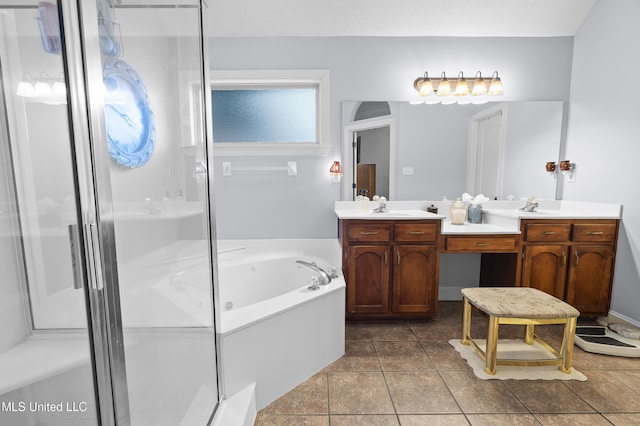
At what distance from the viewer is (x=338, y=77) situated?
2.63 m

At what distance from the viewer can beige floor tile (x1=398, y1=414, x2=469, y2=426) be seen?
4.65ft

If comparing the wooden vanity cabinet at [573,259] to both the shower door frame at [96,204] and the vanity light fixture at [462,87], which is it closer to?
the vanity light fixture at [462,87]

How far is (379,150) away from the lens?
8.79 ft

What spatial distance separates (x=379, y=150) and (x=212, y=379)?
2.14m

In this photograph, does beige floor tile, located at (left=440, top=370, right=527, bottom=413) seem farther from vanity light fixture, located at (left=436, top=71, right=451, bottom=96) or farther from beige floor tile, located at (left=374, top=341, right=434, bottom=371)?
vanity light fixture, located at (left=436, top=71, right=451, bottom=96)

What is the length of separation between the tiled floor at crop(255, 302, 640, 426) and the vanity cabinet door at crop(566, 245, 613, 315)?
0.52 metres

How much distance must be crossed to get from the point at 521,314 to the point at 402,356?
2.47ft

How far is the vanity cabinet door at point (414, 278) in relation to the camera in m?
2.29

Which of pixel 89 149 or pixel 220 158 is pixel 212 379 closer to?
pixel 89 149

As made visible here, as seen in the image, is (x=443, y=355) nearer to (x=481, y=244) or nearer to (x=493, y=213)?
(x=481, y=244)

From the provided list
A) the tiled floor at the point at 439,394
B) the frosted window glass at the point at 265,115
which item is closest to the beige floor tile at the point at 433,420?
the tiled floor at the point at 439,394

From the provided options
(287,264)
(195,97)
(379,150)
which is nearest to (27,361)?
(195,97)

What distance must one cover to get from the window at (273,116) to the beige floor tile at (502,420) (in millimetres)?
2093

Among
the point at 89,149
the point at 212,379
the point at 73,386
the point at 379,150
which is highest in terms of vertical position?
the point at 379,150
